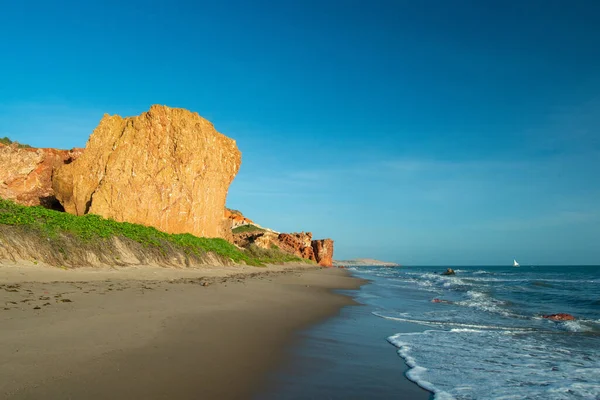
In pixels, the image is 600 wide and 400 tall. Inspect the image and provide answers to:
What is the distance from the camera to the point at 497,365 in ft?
21.0

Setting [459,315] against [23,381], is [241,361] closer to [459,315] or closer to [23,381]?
[23,381]

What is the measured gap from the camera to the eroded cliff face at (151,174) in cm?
2552

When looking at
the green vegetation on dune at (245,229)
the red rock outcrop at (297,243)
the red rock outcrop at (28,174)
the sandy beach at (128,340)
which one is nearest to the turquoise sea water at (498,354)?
the sandy beach at (128,340)

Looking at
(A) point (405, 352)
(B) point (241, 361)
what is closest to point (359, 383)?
→ (B) point (241, 361)

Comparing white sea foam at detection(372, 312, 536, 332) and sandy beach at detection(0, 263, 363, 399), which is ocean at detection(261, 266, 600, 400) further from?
sandy beach at detection(0, 263, 363, 399)

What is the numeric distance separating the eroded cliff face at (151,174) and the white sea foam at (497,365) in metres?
23.0

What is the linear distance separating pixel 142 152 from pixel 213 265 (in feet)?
33.6

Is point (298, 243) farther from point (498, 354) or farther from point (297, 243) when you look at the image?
point (498, 354)

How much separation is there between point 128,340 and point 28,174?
29.7 meters

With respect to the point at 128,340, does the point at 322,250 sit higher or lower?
higher

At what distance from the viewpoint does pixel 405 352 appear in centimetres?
697

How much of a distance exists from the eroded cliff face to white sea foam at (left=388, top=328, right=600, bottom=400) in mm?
22997

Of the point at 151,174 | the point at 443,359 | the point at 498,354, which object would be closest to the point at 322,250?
the point at 151,174

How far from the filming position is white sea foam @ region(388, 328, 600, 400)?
5.06 m
